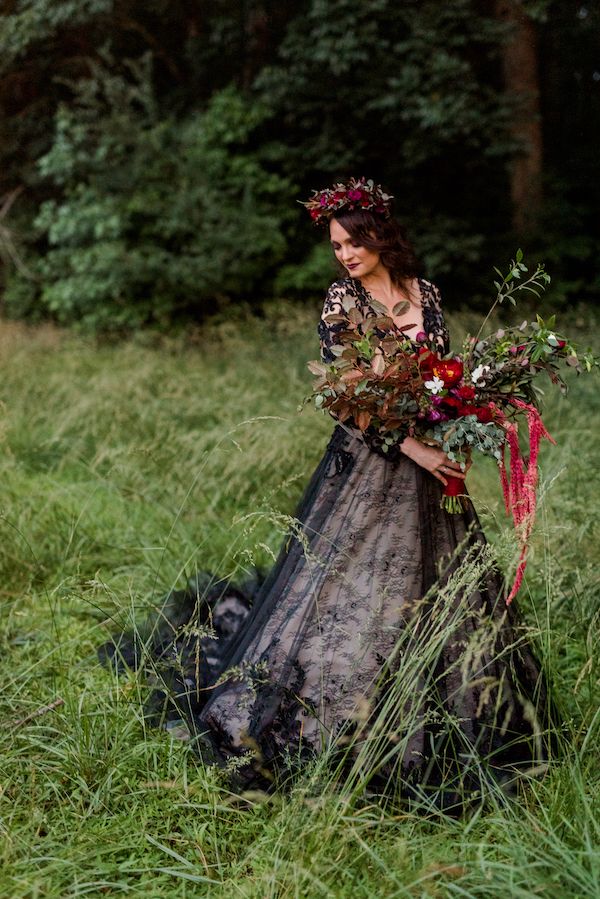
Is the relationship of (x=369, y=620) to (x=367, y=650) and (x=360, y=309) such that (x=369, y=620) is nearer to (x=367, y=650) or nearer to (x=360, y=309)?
(x=367, y=650)

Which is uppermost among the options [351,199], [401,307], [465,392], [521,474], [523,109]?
[523,109]

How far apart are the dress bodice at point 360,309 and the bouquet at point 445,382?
0.11 meters

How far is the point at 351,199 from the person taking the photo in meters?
2.54

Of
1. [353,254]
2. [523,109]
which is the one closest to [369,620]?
[353,254]

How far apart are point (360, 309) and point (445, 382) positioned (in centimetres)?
42

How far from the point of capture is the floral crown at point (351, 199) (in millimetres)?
2537

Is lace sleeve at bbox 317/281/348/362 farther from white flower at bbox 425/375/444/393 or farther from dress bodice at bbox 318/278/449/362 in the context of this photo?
white flower at bbox 425/375/444/393

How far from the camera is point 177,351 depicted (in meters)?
9.12

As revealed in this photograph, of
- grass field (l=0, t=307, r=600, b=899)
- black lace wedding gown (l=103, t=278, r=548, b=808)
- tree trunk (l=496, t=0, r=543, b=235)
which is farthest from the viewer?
tree trunk (l=496, t=0, r=543, b=235)

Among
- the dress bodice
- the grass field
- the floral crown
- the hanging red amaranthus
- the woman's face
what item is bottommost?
the grass field

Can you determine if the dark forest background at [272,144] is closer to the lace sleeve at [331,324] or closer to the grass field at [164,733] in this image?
the grass field at [164,733]

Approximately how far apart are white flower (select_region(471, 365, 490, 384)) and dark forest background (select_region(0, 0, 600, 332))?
7.20 meters

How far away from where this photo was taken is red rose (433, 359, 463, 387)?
2227mm

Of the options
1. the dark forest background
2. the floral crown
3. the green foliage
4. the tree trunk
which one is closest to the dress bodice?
the floral crown
